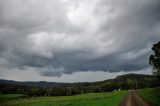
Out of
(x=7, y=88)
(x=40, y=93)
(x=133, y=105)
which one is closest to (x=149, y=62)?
(x=133, y=105)

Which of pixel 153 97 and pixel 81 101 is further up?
pixel 153 97

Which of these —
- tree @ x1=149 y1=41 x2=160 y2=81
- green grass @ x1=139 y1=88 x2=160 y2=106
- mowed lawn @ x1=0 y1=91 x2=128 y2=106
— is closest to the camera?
green grass @ x1=139 y1=88 x2=160 y2=106

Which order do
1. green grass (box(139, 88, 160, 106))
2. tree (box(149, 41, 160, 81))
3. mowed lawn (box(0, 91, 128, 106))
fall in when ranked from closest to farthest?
1. green grass (box(139, 88, 160, 106))
2. mowed lawn (box(0, 91, 128, 106))
3. tree (box(149, 41, 160, 81))

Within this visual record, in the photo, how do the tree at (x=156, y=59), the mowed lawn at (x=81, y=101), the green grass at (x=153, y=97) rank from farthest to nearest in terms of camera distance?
the tree at (x=156, y=59), the mowed lawn at (x=81, y=101), the green grass at (x=153, y=97)

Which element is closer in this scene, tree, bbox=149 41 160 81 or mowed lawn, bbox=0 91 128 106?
mowed lawn, bbox=0 91 128 106

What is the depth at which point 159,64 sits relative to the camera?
304 ft

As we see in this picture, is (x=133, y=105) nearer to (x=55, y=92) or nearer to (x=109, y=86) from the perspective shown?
(x=55, y=92)

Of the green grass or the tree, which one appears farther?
the tree

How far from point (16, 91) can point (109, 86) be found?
6826 centimetres

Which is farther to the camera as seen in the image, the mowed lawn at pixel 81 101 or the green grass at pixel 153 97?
the mowed lawn at pixel 81 101

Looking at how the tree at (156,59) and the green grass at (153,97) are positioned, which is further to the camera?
the tree at (156,59)

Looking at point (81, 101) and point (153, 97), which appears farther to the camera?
point (81, 101)

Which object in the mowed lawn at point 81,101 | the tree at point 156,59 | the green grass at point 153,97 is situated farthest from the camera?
the tree at point 156,59

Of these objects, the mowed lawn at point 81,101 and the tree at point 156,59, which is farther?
the tree at point 156,59
